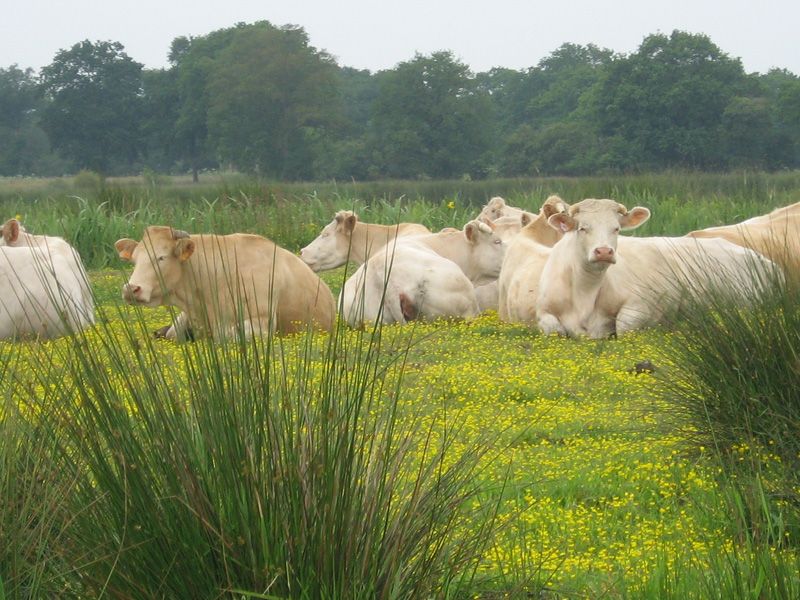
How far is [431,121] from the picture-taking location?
257 feet

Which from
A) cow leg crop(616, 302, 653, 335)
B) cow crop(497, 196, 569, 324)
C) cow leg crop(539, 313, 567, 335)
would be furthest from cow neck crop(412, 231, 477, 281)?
cow leg crop(616, 302, 653, 335)

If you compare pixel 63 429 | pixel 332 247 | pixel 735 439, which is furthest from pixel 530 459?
pixel 332 247

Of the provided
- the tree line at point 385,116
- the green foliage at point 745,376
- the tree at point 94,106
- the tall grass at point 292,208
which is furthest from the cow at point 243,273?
the tree at point 94,106

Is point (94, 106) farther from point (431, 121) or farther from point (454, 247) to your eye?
point (454, 247)

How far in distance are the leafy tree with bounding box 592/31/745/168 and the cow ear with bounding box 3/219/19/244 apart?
56.0m

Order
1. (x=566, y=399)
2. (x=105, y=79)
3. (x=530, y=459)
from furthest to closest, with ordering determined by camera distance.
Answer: (x=105, y=79) → (x=566, y=399) → (x=530, y=459)

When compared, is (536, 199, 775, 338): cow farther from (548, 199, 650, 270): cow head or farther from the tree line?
the tree line

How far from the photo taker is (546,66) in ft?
351

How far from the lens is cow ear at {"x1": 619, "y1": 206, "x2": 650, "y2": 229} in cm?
1069

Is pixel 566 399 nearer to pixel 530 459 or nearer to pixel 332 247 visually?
pixel 530 459

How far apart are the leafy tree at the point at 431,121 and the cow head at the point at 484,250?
6029 centimetres

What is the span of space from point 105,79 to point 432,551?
89.2m

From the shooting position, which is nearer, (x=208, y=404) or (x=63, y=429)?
(x=208, y=404)

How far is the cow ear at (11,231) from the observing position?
12156 millimetres
